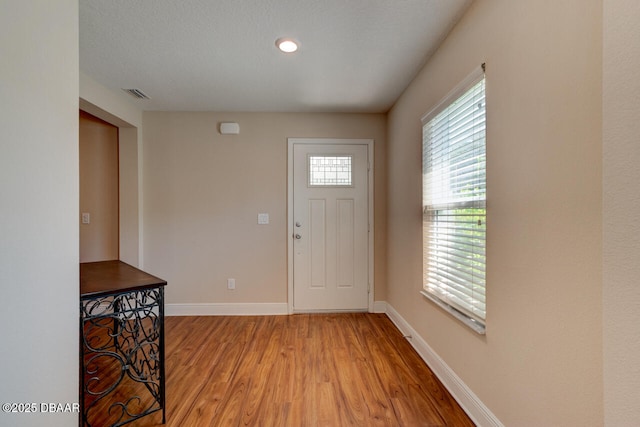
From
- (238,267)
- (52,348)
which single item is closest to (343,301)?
(238,267)

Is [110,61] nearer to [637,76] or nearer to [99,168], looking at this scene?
[99,168]

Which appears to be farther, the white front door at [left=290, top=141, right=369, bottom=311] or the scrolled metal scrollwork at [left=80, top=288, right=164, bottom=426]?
the white front door at [left=290, top=141, right=369, bottom=311]

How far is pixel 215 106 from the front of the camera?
2916 mm

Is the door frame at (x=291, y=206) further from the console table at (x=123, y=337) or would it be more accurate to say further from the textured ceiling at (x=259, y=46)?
the console table at (x=123, y=337)

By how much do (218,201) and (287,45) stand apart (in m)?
1.87

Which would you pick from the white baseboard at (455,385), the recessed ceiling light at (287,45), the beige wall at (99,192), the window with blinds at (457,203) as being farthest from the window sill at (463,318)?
the beige wall at (99,192)

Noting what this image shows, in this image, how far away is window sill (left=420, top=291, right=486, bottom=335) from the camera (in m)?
1.39

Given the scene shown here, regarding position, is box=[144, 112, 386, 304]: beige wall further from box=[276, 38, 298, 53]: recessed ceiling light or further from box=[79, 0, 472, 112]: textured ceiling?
box=[276, 38, 298, 53]: recessed ceiling light

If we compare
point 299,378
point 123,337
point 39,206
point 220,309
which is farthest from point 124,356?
point 220,309

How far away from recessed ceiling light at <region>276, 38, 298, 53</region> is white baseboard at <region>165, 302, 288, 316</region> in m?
2.54

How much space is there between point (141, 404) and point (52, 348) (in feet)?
2.71

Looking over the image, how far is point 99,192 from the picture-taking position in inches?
118

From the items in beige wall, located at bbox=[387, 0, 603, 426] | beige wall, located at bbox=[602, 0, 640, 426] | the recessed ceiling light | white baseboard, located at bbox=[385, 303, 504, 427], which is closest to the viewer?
beige wall, located at bbox=[602, 0, 640, 426]

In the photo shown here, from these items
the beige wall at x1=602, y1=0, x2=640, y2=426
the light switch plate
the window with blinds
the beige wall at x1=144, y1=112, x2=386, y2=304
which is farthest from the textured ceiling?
the light switch plate
